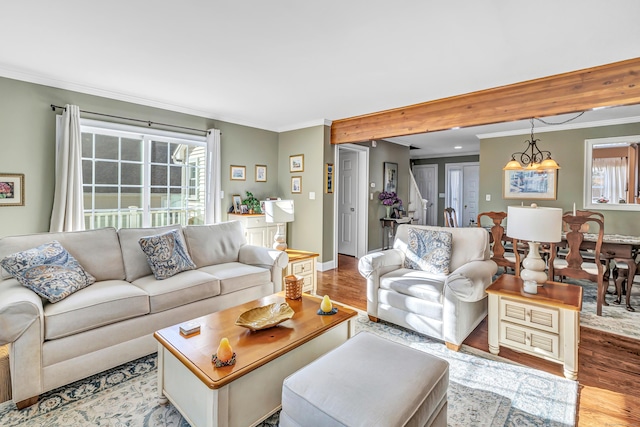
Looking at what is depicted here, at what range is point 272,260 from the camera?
3.30 meters

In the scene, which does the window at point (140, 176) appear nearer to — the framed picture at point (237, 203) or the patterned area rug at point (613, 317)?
the framed picture at point (237, 203)

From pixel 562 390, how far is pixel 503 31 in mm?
2441

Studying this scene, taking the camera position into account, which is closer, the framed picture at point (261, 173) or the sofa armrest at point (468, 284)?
the sofa armrest at point (468, 284)

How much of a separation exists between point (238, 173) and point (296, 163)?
97cm

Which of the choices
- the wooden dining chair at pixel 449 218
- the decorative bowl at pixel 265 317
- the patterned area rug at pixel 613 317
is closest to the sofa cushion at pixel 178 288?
the decorative bowl at pixel 265 317

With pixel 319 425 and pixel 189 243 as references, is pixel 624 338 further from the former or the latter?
pixel 189 243

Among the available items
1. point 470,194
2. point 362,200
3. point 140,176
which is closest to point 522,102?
point 362,200

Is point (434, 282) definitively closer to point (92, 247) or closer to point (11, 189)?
point (92, 247)

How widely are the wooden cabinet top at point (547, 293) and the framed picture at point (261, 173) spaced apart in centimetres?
389

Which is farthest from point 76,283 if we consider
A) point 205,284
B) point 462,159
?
point 462,159

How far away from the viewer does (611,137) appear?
4.68m

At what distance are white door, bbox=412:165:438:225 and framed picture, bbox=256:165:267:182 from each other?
17.0ft

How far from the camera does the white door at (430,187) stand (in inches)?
344

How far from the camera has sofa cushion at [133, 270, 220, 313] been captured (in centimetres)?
243
